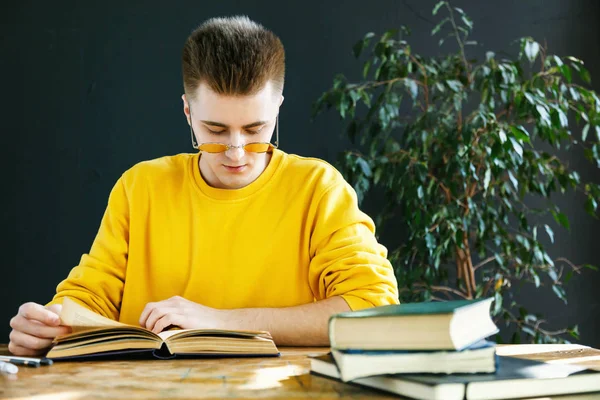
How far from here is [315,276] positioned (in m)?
1.71

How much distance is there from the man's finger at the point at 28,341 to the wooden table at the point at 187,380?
15cm

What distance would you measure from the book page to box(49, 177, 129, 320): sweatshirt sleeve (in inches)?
13.4

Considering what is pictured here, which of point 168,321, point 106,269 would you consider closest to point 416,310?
point 168,321

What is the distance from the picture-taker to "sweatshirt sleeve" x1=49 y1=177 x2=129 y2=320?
5.61 feet

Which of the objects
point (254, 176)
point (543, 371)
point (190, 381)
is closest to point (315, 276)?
point (254, 176)

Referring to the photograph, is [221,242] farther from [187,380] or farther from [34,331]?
[187,380]

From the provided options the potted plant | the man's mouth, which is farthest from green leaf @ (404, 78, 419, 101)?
the man's mouth

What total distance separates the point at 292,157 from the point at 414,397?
1.09m

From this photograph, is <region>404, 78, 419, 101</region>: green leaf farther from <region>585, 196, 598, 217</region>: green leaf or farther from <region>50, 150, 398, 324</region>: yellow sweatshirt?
<region>50, 150, 398, 324</region>: yellow sweatshirt

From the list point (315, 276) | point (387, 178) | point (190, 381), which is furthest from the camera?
point (387, 178)

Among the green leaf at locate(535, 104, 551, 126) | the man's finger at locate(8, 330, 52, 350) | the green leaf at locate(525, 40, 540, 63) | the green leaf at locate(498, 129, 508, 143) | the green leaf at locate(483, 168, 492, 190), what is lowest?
the man's finger at locate(8, 330, 52, 350)

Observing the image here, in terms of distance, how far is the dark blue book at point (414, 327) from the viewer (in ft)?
2.90

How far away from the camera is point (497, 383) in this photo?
851mm

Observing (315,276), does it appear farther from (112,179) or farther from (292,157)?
(112,179)
